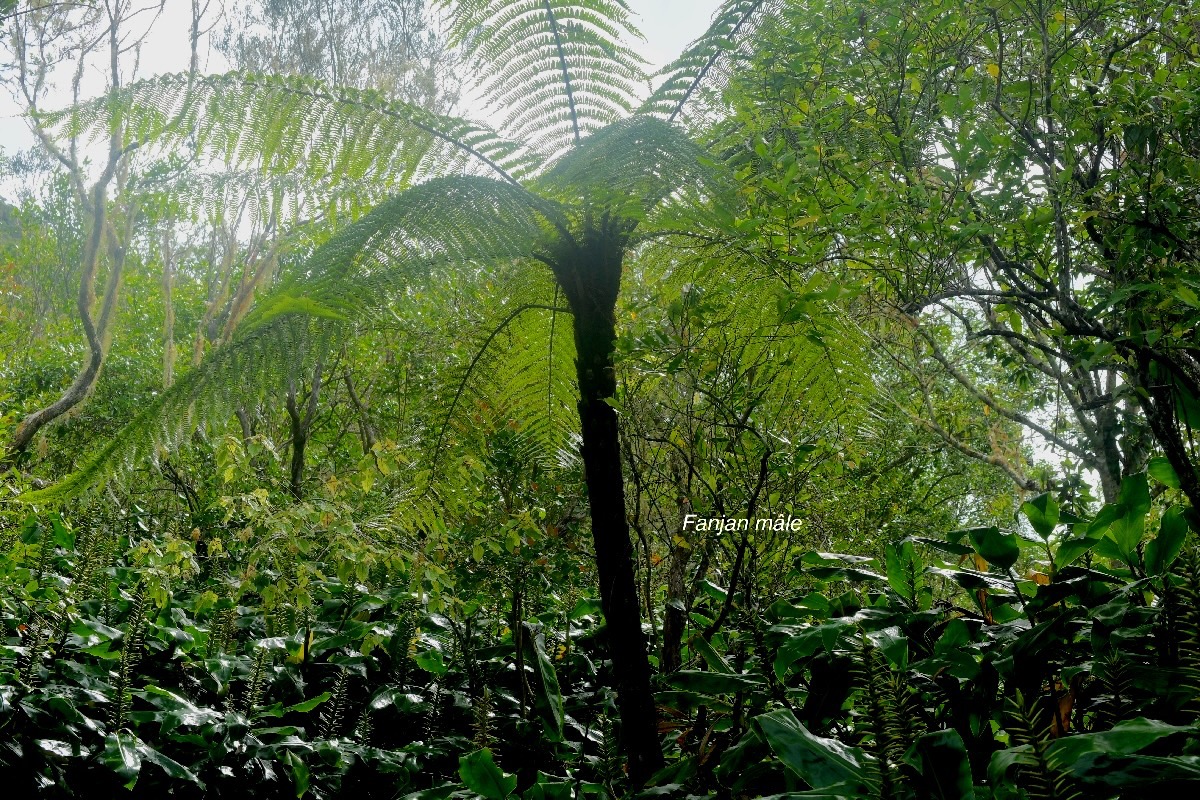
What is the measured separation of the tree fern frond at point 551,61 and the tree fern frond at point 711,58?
9 centimetres

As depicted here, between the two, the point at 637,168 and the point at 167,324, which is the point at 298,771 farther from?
the point at 167,324

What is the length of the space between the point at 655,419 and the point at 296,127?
171 cm

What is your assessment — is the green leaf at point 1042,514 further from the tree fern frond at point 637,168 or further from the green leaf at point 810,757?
the tree fern frond at point 637,168

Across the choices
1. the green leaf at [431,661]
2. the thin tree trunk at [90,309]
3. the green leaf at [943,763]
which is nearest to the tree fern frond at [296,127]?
the green leaf at [431,661]

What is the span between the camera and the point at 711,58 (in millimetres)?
1938

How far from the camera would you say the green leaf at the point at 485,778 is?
1.32m

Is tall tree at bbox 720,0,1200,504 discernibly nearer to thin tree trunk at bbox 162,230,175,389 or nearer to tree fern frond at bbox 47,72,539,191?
tree fern frond at bbox 47,72,539,191

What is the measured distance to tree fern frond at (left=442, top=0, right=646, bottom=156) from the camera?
1.96 m

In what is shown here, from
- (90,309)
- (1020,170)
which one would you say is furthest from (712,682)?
(90,309)

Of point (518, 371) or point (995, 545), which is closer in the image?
point (995, 545)

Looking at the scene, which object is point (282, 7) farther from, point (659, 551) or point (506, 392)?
point (506, 392)

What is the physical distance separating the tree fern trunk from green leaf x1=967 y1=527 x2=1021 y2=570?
0.70 m

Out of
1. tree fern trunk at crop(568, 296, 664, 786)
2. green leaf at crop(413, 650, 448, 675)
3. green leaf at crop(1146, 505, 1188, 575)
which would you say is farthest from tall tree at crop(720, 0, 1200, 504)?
green leaf at crop(413, 650, 448, 675)

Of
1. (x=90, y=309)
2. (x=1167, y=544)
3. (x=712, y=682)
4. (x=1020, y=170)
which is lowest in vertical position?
(x=712, y=682)
